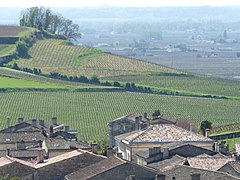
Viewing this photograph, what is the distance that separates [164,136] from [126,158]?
2899 mm

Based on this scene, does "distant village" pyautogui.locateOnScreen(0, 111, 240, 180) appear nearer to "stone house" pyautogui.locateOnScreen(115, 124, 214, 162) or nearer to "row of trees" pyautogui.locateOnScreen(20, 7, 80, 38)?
"stone house" pyautogui.locateOnScreen(115, 124, 214, 162)

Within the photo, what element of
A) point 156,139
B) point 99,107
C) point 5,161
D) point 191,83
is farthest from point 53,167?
point 191,83

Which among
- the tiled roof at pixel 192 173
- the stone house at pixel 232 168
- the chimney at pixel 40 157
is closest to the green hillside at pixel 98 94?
the chimney at pixel 40 157

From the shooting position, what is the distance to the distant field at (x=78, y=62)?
127188mm

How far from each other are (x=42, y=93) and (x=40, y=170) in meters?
58.3

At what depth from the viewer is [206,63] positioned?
19775 cm

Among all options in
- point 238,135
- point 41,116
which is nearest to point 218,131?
point 238,135

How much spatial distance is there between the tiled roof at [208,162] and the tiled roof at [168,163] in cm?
49

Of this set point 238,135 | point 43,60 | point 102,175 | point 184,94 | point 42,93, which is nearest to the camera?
point 102,175

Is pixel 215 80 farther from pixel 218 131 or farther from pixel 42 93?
pixel 218 131

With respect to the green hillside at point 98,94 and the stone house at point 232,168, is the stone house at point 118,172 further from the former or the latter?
the green hillside at point 98,94

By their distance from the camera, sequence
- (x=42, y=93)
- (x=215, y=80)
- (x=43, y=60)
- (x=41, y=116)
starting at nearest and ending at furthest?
(x=41, y=116), (x=42, y=93), (x=215, y=80), (x=43, y=60)

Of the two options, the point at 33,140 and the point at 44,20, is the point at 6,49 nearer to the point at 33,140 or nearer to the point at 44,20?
the point at 44,20

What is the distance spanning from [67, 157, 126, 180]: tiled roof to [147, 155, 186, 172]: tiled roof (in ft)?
9.33
